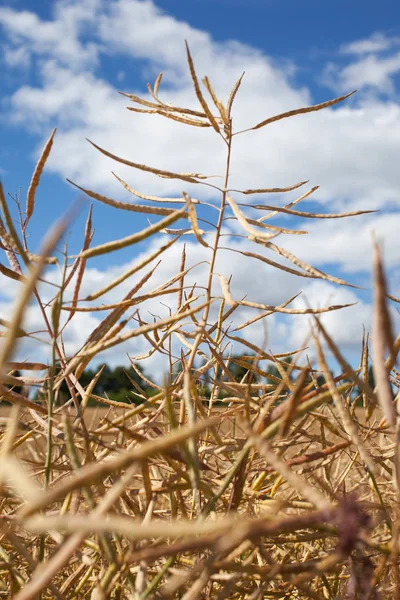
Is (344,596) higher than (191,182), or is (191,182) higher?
(191,182)

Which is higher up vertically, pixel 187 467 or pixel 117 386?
pixel 117 386

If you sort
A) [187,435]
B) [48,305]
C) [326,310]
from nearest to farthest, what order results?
1. [187,435]
2. [326,310]
3. [48,305]

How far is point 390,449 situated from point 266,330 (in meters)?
0.23

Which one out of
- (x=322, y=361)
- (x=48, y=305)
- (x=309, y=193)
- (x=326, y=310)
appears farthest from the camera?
(x=309, y=193)

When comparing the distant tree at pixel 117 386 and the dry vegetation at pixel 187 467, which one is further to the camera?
the distant tree at pixel 117 386

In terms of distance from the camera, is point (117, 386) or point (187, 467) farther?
point (117, 386)

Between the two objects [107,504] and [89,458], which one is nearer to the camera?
[107,504]

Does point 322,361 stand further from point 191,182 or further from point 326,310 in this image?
point 191,182

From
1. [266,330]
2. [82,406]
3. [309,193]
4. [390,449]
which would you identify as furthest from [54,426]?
[309,193]

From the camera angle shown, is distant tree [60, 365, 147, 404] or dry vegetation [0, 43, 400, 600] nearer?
dry vegetation [0, 43, 400, 600]

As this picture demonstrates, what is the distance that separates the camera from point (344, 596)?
1.89 ft

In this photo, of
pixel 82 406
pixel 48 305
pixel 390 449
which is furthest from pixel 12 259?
pixel 390 449

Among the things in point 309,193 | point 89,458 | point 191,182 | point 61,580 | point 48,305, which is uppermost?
point 309,193

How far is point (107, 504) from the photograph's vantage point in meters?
0.36
